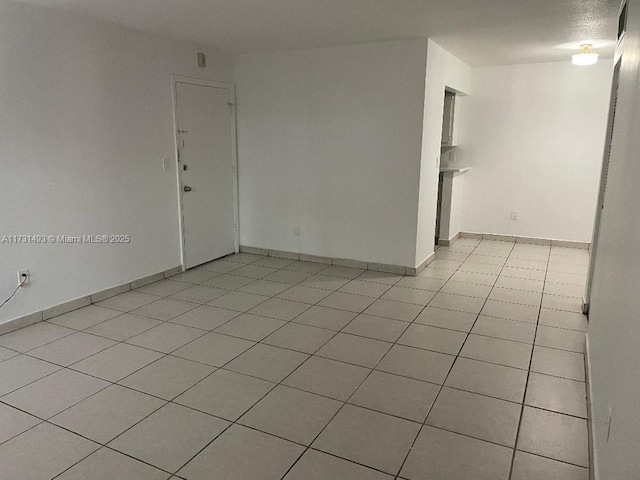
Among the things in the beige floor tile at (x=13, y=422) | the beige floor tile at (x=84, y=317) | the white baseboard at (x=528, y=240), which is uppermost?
the white baseboard at (x=528, y=240)

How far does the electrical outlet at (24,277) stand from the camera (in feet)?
11.5

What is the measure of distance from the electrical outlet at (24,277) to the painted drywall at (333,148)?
105 inches

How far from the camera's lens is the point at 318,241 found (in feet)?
17.8

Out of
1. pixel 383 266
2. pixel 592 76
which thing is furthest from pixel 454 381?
pixel 592 76

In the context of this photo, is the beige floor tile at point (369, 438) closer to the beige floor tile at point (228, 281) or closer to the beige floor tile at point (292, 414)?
the beige floor tile at point (292, 414)

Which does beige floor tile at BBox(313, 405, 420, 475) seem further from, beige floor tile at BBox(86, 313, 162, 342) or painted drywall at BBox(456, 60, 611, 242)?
painted drywall at BBox(456, 60, 611, 242)

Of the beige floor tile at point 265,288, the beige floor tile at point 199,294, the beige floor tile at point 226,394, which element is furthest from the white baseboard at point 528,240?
the beige floor tile at point 226,394

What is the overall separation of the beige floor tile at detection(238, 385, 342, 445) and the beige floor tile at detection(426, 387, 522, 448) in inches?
21.7

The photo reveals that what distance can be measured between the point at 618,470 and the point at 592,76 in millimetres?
5694

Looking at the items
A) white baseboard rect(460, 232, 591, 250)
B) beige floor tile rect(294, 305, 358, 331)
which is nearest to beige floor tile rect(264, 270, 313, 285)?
beige floor tile rect(294, 305, 358, 331)

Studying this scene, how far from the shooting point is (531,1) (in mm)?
3217

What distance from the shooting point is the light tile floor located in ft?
6.84

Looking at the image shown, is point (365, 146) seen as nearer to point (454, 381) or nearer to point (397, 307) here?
point (397, 307)

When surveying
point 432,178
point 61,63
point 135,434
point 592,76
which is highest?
point 592,76
